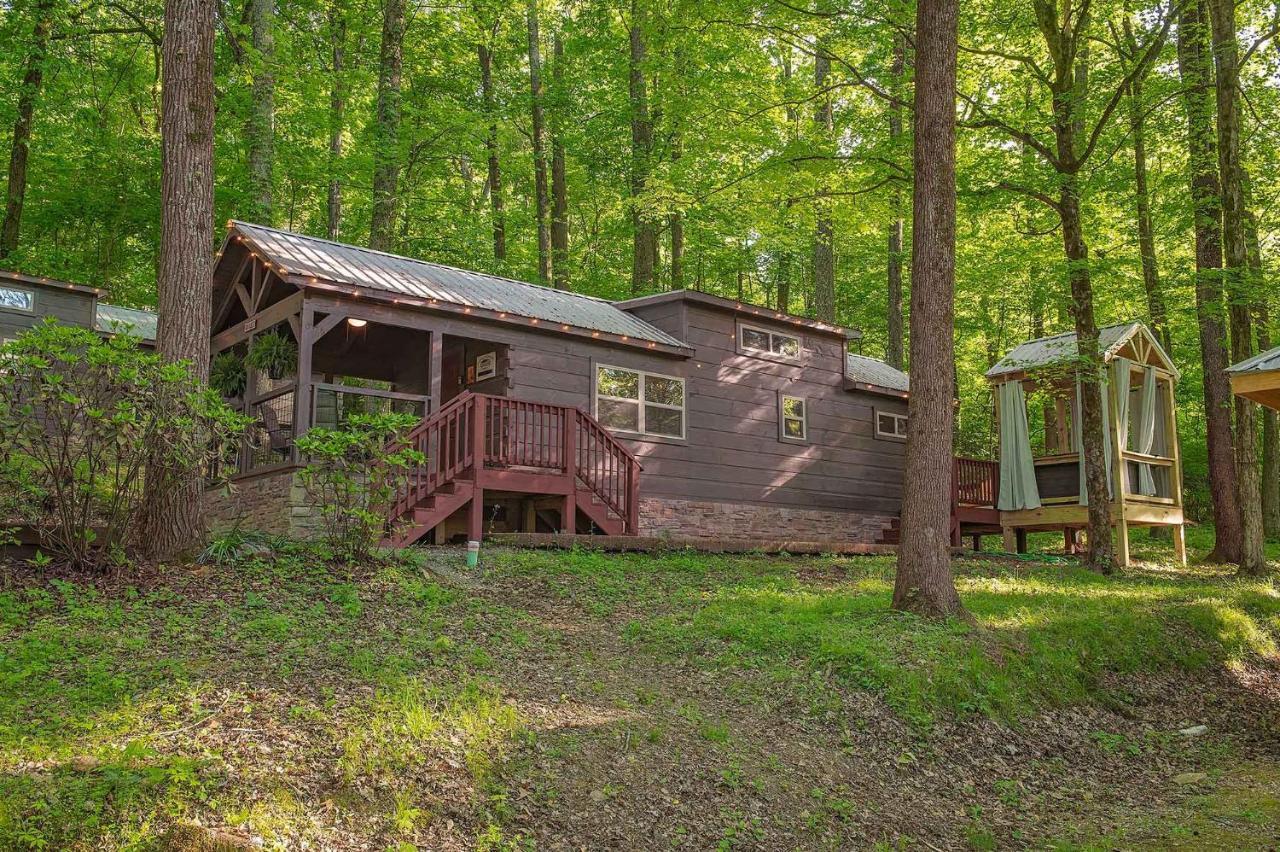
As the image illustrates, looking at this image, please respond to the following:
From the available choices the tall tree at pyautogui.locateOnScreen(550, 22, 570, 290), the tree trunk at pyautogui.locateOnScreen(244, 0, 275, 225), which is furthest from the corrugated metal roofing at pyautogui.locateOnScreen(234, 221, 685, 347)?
the tall tree at pyautogui.locateOnScreen(550, 22, 570, 290)

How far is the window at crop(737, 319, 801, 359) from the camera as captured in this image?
17156mm

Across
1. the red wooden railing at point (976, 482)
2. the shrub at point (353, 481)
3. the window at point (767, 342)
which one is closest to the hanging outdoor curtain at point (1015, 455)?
the red wooden railing at point (976, 482)

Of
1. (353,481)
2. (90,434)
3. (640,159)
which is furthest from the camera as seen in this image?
(640,159)

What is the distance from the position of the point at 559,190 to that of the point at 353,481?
1640cm

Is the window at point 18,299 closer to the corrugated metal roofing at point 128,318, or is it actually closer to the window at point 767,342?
the corrugated metal roofing at point 128,318

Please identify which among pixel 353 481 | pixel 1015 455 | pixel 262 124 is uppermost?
pixel 262 124

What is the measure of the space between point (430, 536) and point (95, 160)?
44.7 feet

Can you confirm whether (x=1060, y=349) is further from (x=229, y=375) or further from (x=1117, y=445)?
(x=229, y=375)

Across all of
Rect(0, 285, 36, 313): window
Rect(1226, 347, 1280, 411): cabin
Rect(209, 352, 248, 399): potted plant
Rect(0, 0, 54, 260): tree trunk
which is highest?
Rect(0, 0, 54, 260): tree trunk

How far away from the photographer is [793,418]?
17750 millimetres

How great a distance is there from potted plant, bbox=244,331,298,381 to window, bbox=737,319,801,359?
7450mm

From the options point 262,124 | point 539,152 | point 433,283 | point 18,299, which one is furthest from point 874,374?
point 18,299

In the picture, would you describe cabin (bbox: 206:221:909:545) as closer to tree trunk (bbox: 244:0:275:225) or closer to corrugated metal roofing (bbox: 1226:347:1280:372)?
tree trunk (bbox: 244:0:275:225)

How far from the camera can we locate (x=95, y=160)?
20719mm
